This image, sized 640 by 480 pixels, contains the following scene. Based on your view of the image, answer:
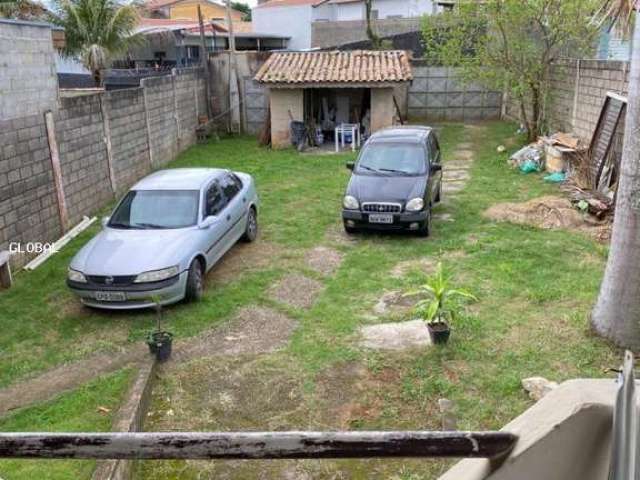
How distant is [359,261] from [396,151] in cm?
275

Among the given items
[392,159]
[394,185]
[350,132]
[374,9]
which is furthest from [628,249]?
[374,9]

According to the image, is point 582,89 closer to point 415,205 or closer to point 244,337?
→ point 415,205

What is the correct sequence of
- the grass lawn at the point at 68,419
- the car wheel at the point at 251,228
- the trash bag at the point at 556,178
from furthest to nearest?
the trash bag at the point at 556,178
the car wheel at the point at 251,228
the grass lawn at the point at 68,419

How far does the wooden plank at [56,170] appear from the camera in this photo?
11.0 m

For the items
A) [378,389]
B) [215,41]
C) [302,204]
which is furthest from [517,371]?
[215,41]

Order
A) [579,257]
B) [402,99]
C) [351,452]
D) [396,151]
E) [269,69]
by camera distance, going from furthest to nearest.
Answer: [402,99], [269,69], [396,151], [579,257], [351,452]

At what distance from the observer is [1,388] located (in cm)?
660

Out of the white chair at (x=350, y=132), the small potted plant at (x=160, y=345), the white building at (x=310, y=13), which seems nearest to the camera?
the small potted plant at (x=160, y=345)

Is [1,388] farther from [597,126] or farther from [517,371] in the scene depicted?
[597,126]

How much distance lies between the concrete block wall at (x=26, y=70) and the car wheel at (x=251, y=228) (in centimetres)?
405

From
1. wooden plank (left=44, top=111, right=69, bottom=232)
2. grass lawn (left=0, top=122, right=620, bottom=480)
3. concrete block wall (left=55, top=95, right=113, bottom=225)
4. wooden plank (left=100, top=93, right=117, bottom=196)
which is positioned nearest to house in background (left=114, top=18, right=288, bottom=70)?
wooden plank (left=100, top=93, right=117, bottom=196)

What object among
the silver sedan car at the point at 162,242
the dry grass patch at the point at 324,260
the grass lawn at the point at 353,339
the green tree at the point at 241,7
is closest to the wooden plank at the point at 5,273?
the grass lawn at the point at 353,339

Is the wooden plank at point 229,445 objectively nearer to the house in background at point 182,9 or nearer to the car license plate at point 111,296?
the car license plate at point 111,296

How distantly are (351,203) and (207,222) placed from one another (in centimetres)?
288
